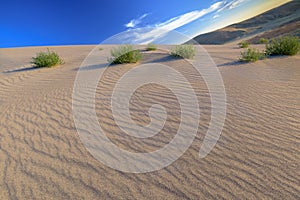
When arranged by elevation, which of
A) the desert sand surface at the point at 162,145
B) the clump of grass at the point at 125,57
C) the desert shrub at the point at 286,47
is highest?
the clump of grass at the point at 125,57

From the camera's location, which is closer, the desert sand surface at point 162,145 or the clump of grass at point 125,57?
the desert sand surface at point 162,145

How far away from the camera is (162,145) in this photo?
2.99m

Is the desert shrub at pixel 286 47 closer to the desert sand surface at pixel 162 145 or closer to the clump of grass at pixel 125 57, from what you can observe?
the desert sand surface at pixel 162 145

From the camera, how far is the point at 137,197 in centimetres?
219

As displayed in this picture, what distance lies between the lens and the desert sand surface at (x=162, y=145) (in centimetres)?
224

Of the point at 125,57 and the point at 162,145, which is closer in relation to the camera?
the point at 162,145

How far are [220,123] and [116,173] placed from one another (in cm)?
182

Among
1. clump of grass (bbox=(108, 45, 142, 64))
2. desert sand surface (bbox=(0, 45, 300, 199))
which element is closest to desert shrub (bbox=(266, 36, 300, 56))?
desert sand surface (bbox=(0, 45, 300, 199))

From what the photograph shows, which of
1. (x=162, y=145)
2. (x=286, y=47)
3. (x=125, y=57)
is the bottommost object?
(x=162, y=145)

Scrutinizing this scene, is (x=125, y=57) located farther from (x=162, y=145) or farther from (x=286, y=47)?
(x=286, y=47)

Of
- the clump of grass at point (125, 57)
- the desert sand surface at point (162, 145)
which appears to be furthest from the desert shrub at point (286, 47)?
the clump of grass at point (125, 57)

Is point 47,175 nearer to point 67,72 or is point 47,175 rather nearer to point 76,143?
point 76,143

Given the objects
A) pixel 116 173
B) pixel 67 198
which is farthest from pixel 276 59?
pixel 67 198

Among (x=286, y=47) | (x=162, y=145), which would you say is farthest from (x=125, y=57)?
(x=286, y=47)
